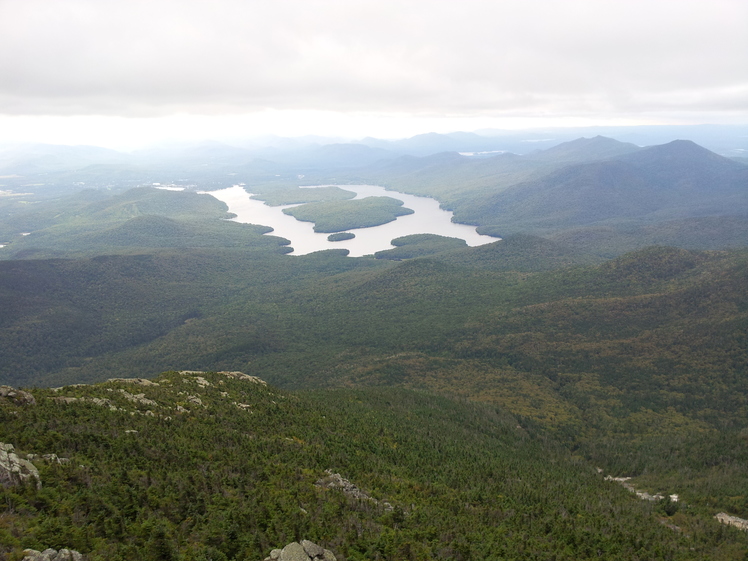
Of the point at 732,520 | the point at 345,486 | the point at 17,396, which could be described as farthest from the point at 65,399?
the point at 732,520

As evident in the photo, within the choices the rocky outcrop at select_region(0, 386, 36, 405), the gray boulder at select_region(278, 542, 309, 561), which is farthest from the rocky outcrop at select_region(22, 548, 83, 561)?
the rocky outcrop at select_region(0, 386, 36, 405)

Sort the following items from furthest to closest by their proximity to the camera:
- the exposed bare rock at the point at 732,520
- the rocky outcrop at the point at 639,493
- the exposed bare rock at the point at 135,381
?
the exposed bare rock at the point at 135,381
the rocky outcrop at the point at 639,493
the exposed bare rock at the point at 732,520

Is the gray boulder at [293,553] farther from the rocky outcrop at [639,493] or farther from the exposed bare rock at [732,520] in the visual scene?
the rocky outcrop at [639,493]

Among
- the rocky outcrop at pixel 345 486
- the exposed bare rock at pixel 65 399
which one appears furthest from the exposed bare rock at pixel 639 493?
the exposed bare rock at pixel 65 399

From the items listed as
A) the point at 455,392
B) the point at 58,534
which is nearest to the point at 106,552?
the point at 58,534

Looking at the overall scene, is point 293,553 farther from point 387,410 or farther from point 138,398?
point 387,410

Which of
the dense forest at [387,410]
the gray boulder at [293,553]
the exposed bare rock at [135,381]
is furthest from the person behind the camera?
the exposed bare rock at [135,381]

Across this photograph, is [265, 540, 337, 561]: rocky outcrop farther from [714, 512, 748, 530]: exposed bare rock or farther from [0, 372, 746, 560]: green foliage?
[714, 512, 748, 530]: exposed bare rock

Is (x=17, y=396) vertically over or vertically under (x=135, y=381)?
over
